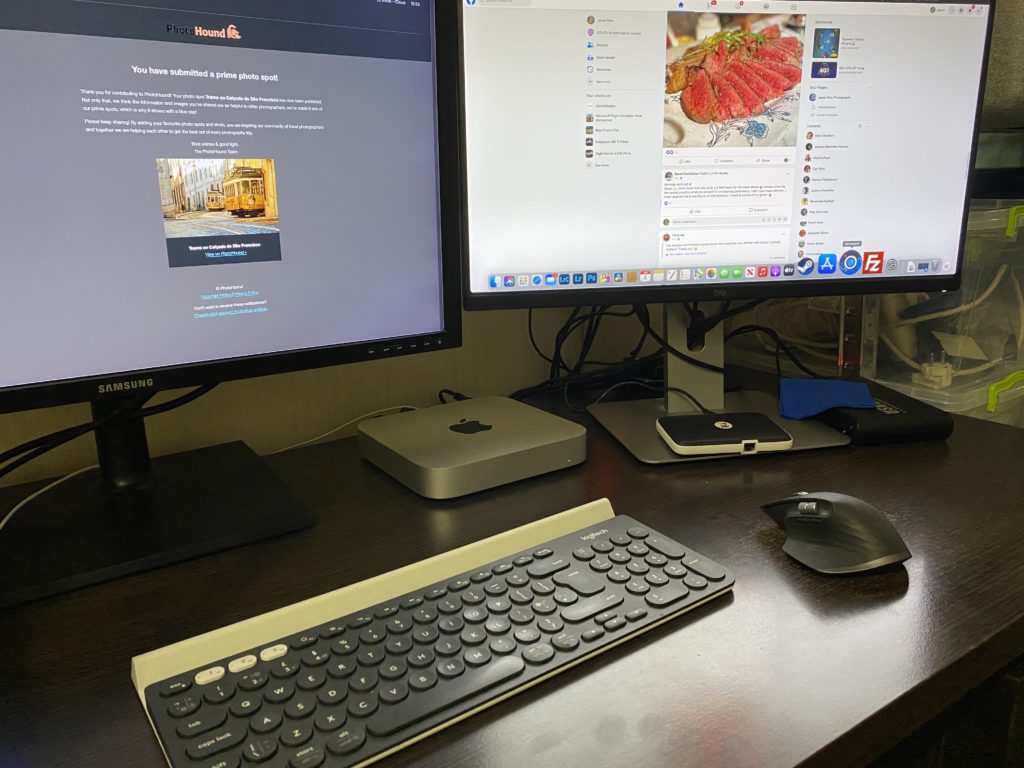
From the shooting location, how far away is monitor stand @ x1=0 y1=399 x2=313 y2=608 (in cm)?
58

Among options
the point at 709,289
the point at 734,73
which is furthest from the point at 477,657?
the point at 734,73

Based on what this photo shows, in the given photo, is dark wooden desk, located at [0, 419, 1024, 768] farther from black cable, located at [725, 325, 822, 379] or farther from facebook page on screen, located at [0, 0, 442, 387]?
black cable, located at [725, 325, 822, 379]

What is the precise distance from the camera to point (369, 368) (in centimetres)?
93

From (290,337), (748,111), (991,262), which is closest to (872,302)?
(991,262)

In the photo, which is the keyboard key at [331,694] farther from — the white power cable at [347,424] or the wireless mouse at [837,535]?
the white power cable at [347,424]

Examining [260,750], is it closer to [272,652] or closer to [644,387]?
[272,652]

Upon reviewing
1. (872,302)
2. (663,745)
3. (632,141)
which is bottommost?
(663,745)

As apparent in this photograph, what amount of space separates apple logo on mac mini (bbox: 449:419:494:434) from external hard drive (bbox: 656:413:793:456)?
19 centimetres

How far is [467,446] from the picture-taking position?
0.76 meters

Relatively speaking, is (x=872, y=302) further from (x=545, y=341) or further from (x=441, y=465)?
(x=441, y=465)

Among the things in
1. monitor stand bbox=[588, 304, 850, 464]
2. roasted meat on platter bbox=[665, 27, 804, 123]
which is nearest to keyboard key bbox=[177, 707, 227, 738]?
monitor stand bbox=[588, 304, 850, 464]

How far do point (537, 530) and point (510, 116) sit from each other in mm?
412

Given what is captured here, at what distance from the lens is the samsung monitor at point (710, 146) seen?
764mm

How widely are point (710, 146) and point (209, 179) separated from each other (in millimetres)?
495
